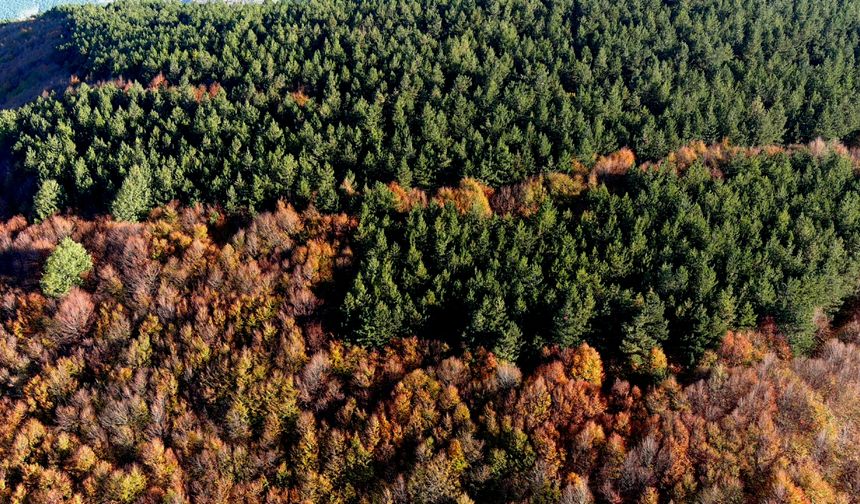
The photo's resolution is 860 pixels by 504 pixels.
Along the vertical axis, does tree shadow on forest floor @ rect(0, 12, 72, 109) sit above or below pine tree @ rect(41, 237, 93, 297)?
above

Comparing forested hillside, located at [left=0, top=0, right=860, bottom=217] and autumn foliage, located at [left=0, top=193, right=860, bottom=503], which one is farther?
forested hillside, located at [left=0, top=0, right=860, bottom=217]

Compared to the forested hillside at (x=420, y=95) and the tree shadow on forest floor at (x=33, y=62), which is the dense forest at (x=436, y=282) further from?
the tree shadow on forest floor at (x=33, y=62)

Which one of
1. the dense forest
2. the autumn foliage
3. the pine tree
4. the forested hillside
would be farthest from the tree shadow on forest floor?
the autumn foliage

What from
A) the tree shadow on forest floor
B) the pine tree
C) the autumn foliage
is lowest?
the autumn foliage

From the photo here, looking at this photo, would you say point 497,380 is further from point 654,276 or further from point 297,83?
point 297,83

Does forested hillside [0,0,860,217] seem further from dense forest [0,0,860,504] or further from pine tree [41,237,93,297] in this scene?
pine tree [41,237,93,297]

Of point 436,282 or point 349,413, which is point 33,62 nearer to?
point 436,282

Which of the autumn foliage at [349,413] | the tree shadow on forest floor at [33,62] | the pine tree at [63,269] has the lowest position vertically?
the autumn foliage at [349,413]

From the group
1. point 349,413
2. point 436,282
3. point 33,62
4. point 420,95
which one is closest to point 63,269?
point 349,413

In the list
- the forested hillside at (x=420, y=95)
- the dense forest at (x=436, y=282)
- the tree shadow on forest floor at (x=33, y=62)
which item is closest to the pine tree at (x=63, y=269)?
the dense forest at (x=436, y=282)
